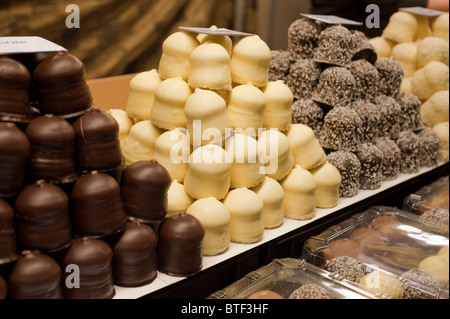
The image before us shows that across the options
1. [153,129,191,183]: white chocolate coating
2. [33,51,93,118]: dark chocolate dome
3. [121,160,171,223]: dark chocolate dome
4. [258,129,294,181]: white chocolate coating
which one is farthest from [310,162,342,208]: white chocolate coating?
[33,51,93,118]: dark chocolate dome

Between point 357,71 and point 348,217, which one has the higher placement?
point 357,71

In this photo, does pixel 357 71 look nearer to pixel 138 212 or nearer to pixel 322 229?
pixel 322 229

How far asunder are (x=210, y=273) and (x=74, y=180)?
55 cm

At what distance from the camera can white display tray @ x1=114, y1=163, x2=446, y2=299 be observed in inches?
54.6

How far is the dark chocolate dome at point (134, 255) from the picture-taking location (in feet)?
4.49

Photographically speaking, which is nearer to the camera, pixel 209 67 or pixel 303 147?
pixel 209 67

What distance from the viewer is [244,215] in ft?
5.48

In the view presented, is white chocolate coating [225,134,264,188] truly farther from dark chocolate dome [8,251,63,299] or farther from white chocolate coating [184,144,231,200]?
dark chocolate dome [8,251,63,299]

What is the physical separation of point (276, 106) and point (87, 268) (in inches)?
39.5

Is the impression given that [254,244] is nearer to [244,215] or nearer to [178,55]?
[244,215]

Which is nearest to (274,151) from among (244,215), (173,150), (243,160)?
(243,160)

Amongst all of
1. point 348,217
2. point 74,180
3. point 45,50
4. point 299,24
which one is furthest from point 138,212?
point 299,24

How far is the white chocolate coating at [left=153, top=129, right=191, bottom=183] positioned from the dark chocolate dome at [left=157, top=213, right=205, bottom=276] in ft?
0.88
